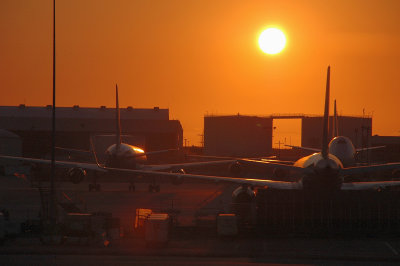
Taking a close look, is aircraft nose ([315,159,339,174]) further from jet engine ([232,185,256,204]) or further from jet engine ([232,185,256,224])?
jet engine ([232,185,256,224])

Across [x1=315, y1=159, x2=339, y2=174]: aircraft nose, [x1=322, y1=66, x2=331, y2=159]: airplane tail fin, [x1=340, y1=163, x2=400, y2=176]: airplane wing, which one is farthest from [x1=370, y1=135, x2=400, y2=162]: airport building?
[x1=340, y1=163, x2=400, y2=176]: airplane wing

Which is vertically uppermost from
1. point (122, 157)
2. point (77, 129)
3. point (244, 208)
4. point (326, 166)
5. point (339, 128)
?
point (339, 128)

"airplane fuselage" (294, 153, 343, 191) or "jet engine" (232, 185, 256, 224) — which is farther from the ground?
"airplane fuselage" (294, 153, 343, 191)

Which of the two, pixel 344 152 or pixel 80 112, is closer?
pixel 344 152

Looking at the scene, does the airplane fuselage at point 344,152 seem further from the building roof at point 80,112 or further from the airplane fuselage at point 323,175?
the building roof at point 80,112

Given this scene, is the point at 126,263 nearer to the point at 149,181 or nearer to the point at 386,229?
the point at 386,229

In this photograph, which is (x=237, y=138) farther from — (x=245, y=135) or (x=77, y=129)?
(x=77, y=129)

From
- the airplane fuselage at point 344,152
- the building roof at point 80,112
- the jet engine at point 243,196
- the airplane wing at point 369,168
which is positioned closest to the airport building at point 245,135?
the building roof at point 80,112

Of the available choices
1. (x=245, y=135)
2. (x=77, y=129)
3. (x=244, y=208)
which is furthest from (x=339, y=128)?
(x=244, y=208)

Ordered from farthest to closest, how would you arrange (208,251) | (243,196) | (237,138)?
1. (237,138)
2. (243,196)
3. (208,251)

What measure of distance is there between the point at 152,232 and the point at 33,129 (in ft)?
349

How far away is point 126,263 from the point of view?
26.0 m

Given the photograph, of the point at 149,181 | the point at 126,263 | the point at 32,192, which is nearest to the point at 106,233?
the point at 126,263

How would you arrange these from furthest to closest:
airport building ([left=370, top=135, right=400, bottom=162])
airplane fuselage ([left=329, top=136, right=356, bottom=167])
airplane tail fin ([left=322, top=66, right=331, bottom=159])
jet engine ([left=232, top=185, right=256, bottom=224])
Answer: airport building ([left=370, top=135, right=400, bottom=162]) < airplane fuselage ([left=329, top=136, right=356, bottom=167]) < airplane tail fin ([left=322, top=66, right=331, bottom=159]) < jet engine ([left=232, top=185, right=256, bottom=224])
